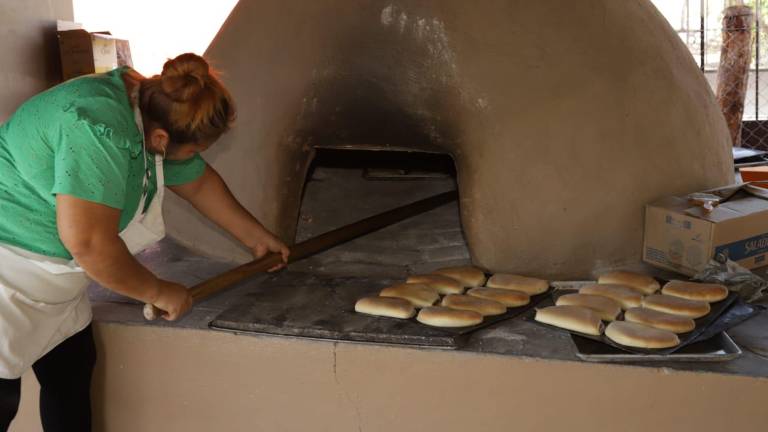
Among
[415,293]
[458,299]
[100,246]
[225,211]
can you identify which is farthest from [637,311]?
[100,246]

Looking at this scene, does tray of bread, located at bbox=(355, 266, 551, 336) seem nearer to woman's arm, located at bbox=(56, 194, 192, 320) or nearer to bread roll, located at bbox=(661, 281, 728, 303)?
bread roll, located at bbox=(661, 281, 728, 303)

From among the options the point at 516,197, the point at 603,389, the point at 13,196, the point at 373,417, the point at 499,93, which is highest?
the point at 499,93

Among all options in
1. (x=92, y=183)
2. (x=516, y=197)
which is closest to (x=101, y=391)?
(x=92, y=183)

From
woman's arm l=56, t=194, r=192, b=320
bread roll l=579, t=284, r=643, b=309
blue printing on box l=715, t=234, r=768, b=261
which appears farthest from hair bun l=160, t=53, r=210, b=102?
blue printing on box l=715, t=234, r=768, b=261

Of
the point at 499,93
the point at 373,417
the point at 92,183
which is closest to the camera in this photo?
the point at 92,183

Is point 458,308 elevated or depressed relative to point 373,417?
elevated

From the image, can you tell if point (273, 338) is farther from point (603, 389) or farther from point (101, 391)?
point (603, 389)

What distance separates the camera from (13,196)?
1.56 m

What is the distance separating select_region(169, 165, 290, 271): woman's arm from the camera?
201 cm

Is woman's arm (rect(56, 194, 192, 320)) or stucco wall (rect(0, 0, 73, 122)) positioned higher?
stucco wall (rect(0, 0, 73, 122))

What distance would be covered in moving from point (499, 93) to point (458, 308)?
68 centimetres

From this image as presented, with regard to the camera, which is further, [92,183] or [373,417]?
[373,417]

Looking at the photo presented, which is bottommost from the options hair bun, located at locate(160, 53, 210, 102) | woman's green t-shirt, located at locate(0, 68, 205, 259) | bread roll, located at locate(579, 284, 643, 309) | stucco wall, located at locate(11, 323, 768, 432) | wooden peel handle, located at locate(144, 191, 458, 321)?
stucco wall, located at locate(11, 323, 768, 432)

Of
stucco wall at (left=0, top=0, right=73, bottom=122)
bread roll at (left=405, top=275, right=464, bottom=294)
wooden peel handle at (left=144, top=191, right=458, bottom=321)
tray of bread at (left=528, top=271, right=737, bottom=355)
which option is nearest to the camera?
tray of bread at (left=528, top=271, right=737, bottom=355)
